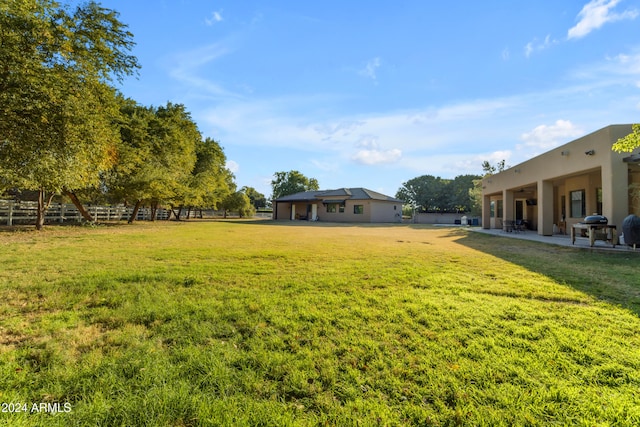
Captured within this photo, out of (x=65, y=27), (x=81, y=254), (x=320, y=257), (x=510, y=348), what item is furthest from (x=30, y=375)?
(x=65, y=27)

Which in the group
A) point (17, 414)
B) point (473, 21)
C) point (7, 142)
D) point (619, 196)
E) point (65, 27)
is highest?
point (473, 21)

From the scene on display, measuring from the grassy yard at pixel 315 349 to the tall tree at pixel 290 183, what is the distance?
53769 millimetres

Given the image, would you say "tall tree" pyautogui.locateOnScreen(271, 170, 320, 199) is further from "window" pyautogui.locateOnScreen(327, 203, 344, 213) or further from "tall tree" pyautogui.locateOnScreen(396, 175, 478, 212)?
"window" pyautogui.locateOnScreen(327, 203, 344, 213)

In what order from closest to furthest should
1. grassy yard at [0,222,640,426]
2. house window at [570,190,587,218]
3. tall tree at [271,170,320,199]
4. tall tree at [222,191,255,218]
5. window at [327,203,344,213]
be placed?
grassy yard at [0,222,640,426] → house window at [570,190,587,218] → window at [327,203,344,213] → tall tree at [222,191,255,218] → tall tree at [271,170,320,199]

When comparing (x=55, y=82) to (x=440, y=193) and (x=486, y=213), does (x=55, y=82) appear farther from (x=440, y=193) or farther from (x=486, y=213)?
(x=440, y=193)

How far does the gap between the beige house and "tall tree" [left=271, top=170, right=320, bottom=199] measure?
132ft

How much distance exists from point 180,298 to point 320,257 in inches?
162

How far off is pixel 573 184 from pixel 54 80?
69.6 feet

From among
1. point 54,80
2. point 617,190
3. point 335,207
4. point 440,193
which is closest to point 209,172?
point 335,207

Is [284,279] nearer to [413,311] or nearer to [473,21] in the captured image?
[413,311]

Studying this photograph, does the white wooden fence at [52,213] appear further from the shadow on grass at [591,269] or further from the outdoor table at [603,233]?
the outdoor table at [603,233]

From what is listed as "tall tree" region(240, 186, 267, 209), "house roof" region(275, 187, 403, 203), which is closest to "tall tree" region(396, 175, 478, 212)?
"house roof" region(275, 187, 403, 203)

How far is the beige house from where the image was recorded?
9680mm

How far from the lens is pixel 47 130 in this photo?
776cm
